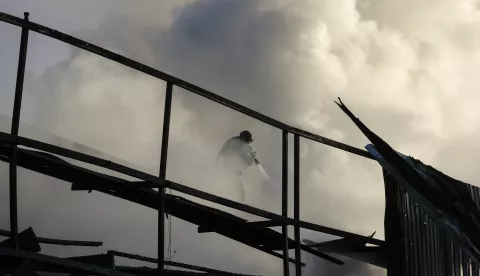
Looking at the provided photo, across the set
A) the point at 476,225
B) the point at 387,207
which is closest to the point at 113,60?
the point at 387,207

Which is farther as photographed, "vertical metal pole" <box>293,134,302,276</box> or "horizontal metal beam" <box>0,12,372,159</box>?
Result: "vertical metal pole" <box>293,134,302,276</box>

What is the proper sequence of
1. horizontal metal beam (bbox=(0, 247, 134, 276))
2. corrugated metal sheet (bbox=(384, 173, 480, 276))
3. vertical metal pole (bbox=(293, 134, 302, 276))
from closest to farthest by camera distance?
Answer: 1. horizontal metal beam (bbox=(0, 247, 134, 276))
2. vertical metal pole (bbox=(293, 134, 302, 276))
3. corrugated metal sheet (bbox=(384, 173, 480, 276))

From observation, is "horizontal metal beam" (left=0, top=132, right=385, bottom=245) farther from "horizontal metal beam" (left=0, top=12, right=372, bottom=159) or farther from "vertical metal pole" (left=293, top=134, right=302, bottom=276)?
"horizontal metal beam" (left=0, top=12, right=372, bottom=159)

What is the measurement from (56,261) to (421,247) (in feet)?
17.9

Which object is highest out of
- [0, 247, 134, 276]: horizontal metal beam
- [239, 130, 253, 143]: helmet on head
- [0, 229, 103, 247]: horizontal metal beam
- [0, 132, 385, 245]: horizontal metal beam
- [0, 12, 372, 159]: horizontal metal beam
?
[239, 130, 253, 143]: helmet on head

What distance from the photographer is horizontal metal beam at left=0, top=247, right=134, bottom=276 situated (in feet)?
21.8

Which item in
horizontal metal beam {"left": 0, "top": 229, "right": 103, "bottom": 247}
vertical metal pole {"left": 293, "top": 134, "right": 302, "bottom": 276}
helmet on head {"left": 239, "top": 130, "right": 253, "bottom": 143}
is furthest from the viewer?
helmet on head {"left": 239, "top": 130, "right": 253, "bottom": 143}

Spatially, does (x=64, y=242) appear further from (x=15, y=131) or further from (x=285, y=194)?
(x=285, y=194)

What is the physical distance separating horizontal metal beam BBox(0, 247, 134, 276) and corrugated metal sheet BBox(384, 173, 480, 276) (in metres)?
4.41

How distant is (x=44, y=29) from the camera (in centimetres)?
727

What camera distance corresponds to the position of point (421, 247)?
1001 cm

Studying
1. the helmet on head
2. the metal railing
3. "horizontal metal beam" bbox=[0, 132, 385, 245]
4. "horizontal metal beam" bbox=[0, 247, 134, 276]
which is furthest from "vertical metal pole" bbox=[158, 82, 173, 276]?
the helmet on head

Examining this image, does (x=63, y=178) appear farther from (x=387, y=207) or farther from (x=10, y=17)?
(x=387, y=207)

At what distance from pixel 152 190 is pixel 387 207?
12.4 ft
